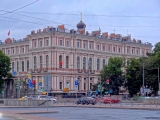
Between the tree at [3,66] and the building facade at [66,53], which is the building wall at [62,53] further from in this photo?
the tree at [3,66]

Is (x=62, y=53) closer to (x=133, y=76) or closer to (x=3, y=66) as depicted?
(x=3, y=66)

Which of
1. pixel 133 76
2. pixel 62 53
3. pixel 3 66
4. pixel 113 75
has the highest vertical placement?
pixel 62 53

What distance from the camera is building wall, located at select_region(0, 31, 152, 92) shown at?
10975 cm

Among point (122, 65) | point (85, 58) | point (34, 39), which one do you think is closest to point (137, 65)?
point (122, 65)

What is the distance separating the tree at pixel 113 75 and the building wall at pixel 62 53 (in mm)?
9939

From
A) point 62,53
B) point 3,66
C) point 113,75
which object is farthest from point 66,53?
point 3,66

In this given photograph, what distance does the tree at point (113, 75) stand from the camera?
10725cm

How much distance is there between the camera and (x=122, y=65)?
10988 centimetres

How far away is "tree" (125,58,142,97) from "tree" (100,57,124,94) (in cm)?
243

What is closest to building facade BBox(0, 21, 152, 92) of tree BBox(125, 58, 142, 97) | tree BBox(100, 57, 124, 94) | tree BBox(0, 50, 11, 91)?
tree BBox(100, 57, 124, 94)

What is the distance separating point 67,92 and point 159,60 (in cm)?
2641

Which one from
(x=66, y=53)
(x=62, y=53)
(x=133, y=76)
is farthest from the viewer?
(x=66, y=53)

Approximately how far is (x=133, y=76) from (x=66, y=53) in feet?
64.4

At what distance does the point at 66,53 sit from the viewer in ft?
368
